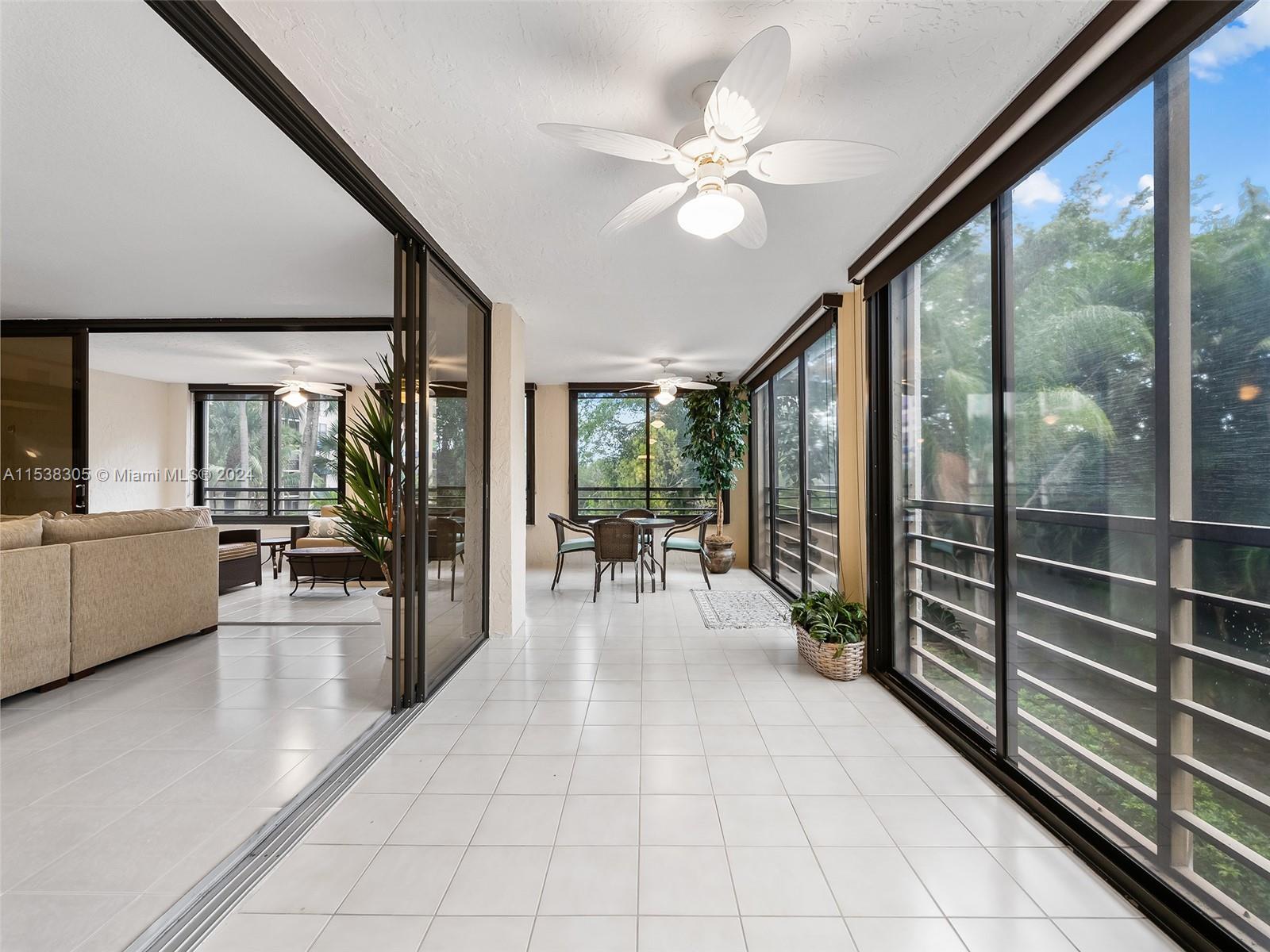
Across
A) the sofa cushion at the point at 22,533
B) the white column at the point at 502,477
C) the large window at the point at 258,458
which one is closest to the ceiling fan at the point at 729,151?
the white column at the point at 502,477

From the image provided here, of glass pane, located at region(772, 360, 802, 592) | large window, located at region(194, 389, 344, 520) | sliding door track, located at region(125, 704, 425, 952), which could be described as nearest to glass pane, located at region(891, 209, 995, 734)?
glass pane, located at region(772, 360, 802, 592)

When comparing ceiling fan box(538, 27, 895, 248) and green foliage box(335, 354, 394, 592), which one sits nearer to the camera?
ceiling fan box(538, 27, 895, 248)

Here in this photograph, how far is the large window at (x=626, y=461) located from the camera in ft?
26.2

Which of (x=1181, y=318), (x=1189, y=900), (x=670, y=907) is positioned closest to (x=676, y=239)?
(x=1181, y=318)

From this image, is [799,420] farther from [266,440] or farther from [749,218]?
[266,440]

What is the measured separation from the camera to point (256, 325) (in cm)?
505

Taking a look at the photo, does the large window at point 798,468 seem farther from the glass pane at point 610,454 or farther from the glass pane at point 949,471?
the glass pane at point 610,454

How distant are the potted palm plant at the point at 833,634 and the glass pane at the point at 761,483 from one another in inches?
120

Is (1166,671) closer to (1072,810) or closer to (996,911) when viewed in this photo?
(1072,810)

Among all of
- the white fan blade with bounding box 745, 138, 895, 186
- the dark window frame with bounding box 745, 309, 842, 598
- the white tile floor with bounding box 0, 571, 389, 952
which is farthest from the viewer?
the dark window frame with bounding box 745, 309, 842, 598

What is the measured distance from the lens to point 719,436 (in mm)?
7148

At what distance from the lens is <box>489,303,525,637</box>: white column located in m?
4.16

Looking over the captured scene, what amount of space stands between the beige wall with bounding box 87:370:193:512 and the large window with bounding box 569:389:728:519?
17.9ft

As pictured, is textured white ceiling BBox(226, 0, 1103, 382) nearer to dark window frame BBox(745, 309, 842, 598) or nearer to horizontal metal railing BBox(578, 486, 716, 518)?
dark window frame BBox(745, 309, 842, 598)
